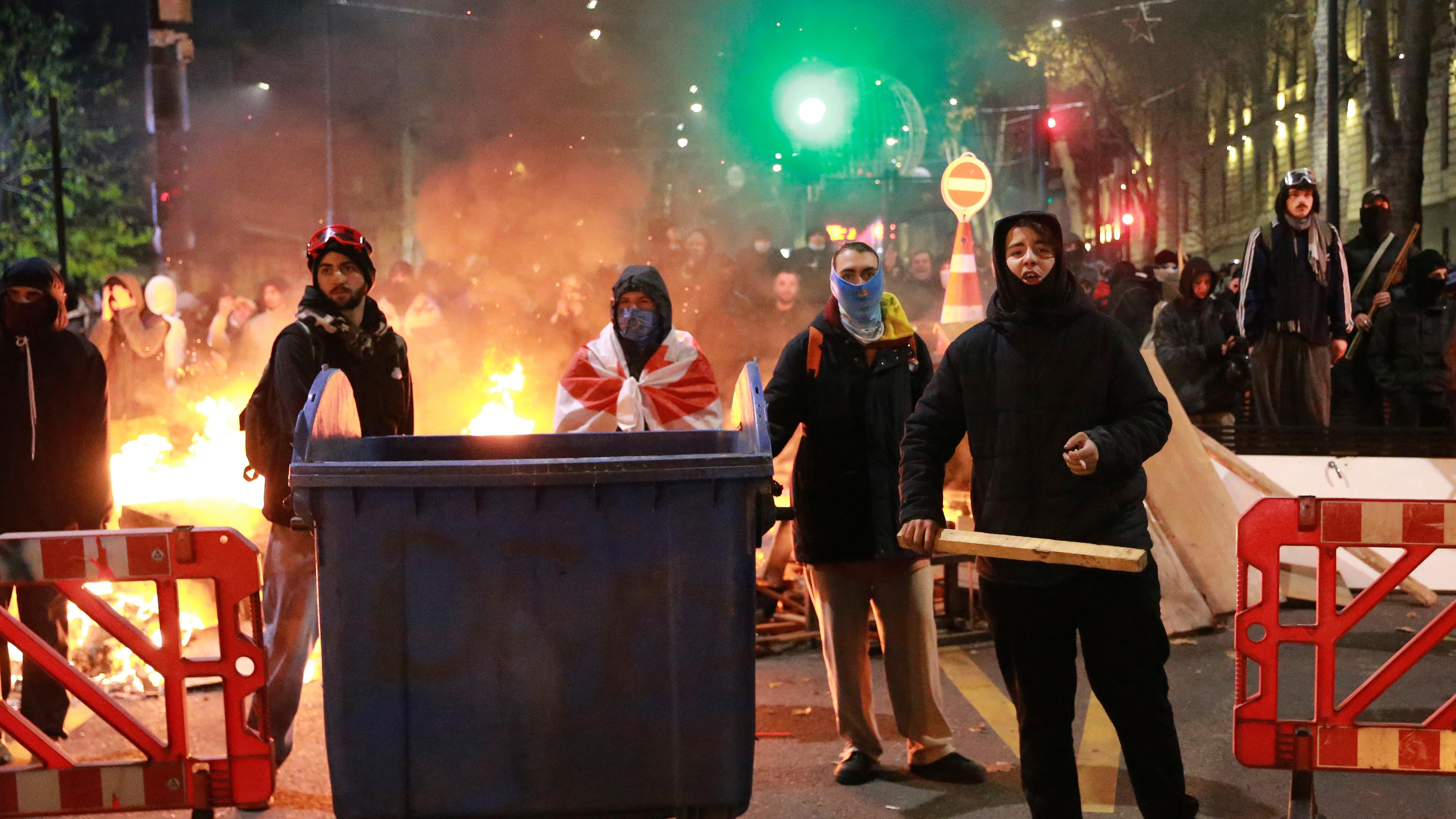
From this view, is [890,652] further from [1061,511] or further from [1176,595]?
[1176,595]

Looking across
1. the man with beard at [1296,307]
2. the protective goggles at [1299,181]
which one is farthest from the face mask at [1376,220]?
the protective goggles at [1299,181]

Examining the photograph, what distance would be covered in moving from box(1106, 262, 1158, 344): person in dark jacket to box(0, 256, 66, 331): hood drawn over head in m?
8.73

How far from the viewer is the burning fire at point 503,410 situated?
11422mm

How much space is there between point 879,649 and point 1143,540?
317cm

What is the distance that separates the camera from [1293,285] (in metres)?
8.25

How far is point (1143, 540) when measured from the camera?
3.29 meters

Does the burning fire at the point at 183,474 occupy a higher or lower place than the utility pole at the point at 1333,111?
lower

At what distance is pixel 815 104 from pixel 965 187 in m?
10.1

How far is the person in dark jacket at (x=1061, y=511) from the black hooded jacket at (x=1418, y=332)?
703cm

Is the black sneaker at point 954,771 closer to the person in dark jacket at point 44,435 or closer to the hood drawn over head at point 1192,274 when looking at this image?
the person in dark jacket at point 44,435

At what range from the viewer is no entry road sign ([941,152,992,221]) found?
7.79 metres

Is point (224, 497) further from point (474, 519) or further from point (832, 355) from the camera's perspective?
point (474, 519)

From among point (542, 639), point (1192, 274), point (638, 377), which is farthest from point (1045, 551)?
point (1192, 274)

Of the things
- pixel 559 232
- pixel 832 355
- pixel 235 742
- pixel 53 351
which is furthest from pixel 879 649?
pixel 559 232
